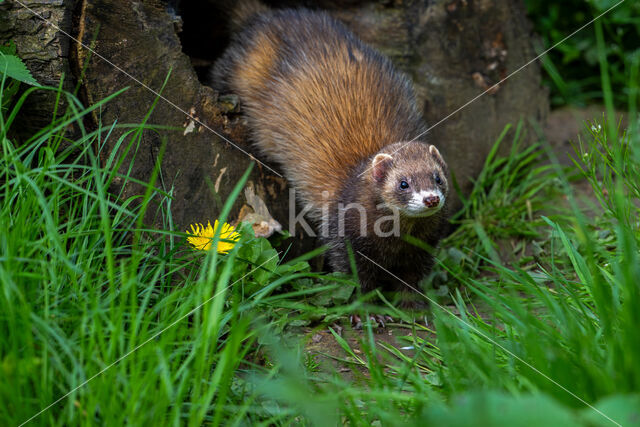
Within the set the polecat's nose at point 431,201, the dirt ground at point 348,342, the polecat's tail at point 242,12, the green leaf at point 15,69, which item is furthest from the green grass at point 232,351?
the polecat's tail at point 242,12

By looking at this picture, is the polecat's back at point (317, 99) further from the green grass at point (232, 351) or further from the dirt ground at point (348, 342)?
the green grass at point (232, 351)

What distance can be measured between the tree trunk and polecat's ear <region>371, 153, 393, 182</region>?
31.1 inches

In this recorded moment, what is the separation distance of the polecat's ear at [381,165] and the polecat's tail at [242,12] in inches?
71.7

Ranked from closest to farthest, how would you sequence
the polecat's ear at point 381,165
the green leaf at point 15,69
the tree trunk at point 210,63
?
the green leaf at point 15,69 < the tree trunk at point 210,63 < the polecat's ear at point 381,165

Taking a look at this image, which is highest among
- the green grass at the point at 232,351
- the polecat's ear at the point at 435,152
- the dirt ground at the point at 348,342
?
the polecat's ear at the point at 435,152

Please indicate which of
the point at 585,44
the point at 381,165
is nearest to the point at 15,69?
the point at 381,165

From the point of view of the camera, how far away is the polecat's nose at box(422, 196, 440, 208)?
12.0ft

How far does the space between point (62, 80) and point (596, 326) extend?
2833mm

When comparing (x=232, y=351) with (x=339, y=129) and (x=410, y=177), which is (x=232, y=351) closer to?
(x=410, y=177)

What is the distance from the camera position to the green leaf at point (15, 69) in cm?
303

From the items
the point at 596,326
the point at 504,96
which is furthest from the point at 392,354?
the point at 504,96

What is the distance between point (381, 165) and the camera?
13.1ft

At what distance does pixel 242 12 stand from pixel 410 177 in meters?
2.18

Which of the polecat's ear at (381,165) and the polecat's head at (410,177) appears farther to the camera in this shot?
the polecat's ear at (381,165)
